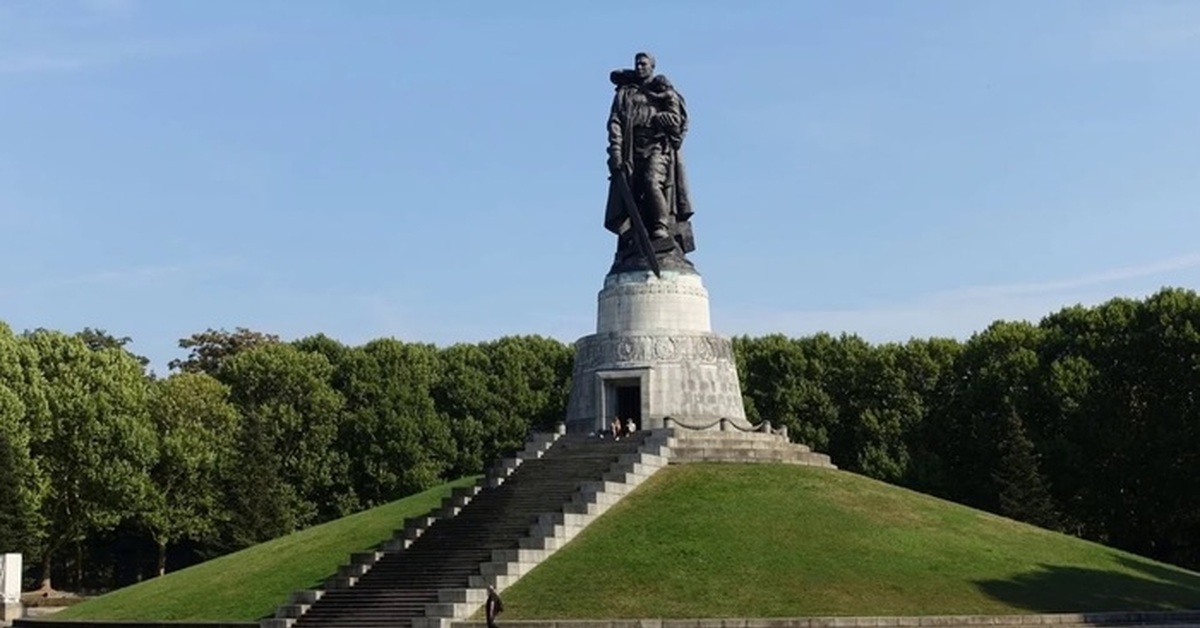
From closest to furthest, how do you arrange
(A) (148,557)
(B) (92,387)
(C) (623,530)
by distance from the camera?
(C) (623,530) < (B) (92,387) < (A) (148,557)

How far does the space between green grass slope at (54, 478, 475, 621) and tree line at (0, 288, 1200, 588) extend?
11763 mm

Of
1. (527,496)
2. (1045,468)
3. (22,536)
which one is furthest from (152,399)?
(1045,468)

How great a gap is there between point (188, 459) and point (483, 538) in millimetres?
30528

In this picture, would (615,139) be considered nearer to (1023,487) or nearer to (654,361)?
(654,361)

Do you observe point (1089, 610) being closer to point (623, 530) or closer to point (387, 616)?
point (623, 530)

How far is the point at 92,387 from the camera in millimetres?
65375

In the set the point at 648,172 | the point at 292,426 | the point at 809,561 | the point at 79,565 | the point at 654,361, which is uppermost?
the point at 648,172

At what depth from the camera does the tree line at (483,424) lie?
59.8 m

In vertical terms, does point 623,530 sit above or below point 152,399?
below

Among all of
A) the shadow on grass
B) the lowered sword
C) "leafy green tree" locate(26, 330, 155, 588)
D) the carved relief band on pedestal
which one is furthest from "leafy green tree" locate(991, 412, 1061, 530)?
"leafy green tree" locate(26, 330, 155, 588)

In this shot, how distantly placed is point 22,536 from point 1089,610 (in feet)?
130

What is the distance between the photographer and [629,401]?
4772 cm

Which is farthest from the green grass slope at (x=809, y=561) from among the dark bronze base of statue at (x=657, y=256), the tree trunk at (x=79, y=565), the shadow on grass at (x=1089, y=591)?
the tree trunk at (x=79, y=565)

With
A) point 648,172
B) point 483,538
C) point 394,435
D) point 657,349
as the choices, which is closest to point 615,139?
point 648,172
